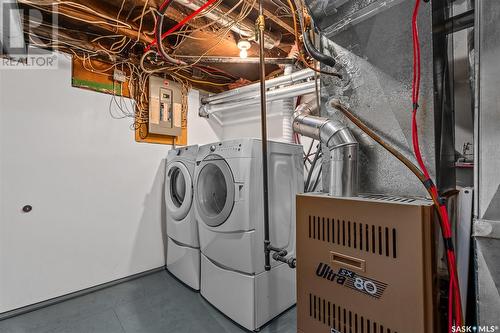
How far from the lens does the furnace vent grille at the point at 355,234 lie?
69 cm

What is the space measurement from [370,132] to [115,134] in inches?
94.6

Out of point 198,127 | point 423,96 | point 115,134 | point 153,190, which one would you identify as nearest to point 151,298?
point 153,190

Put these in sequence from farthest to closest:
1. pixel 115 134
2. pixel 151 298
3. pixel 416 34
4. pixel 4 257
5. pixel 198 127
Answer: pixel 198 127
pixel 115 134
pixel 151 298
pixel 4 257
pixel 416 34

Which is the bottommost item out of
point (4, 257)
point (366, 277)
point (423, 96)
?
point (4, 257)

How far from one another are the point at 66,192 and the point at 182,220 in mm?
1054

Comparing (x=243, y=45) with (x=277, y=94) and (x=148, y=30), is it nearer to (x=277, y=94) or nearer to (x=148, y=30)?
(x=277, y=94)

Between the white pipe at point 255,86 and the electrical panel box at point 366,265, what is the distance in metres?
1.48

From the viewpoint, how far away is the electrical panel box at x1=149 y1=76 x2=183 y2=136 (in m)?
2.57

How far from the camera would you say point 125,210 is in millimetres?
2449

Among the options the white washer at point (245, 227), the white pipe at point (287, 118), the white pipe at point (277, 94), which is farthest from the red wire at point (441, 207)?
the white pipe at point (287, 118)

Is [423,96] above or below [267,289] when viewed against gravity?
above

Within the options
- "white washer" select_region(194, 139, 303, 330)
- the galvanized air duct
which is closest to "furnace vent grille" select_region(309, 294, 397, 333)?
the galvanized air duct

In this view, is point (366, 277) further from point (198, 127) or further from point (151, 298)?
point (198, 127)

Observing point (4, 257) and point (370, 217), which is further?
point (4, 257)
